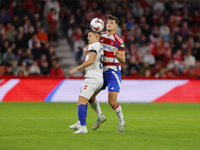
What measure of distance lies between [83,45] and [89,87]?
503 inches

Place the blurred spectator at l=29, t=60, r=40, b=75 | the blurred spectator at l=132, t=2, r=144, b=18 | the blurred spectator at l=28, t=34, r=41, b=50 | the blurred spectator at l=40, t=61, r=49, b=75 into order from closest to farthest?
the blurred spectator at l=29, t=60, r=40, b=75, the blurred spectator at l=40, t=61, r=49, b=75, the blurred spectator at l=28, t=34, r=41, b=50, the blurred spectator at l=132, t=2, r=144, b=18

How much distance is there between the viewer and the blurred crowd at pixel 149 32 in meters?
20.3

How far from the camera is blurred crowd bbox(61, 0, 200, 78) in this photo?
20.3 metres

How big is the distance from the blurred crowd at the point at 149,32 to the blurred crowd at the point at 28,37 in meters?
1.21

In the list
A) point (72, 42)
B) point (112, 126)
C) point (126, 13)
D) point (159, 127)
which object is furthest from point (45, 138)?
point (126, 13)

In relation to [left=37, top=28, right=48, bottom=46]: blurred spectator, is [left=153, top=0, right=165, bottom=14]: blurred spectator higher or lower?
higher

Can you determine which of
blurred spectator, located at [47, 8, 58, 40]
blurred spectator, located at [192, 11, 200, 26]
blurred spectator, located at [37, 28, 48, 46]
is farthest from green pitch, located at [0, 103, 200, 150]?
blurred spectator, located at [192, 11, 200, 26]

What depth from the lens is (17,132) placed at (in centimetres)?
777

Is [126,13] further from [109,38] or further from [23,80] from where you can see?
[109,38]

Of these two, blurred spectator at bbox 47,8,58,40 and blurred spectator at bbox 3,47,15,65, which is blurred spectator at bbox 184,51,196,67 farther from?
blurred spectator at bbox 3,47,15,65

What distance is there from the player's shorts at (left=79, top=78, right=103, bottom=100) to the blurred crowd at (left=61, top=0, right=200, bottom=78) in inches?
446

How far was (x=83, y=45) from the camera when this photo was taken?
20.2 m

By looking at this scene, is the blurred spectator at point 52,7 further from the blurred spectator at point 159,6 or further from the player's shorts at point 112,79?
the player's shorts at point 112,79

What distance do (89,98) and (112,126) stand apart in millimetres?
1615
